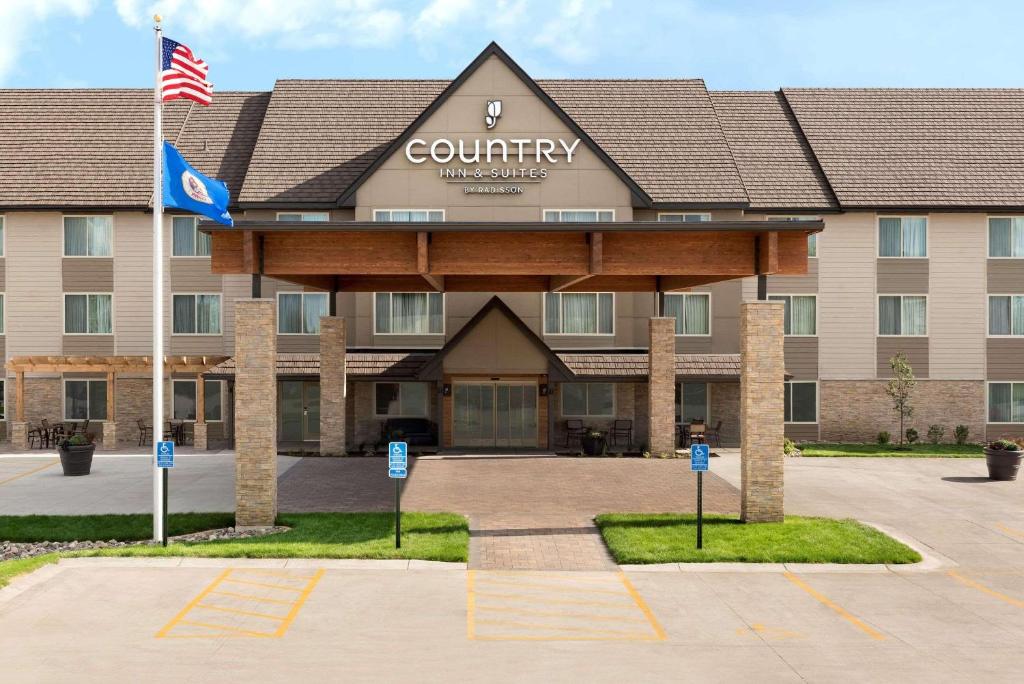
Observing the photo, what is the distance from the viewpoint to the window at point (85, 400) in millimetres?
33562

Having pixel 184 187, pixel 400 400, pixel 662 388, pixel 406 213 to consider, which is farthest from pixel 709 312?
pixel 184 187

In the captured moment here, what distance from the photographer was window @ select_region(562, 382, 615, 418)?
32.3 meters

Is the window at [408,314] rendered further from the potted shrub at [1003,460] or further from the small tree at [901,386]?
the potted shrub at [1003,460]

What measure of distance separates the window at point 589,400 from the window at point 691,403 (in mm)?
2752

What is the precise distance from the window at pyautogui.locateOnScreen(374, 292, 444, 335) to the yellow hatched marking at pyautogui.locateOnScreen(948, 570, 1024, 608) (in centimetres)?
2077

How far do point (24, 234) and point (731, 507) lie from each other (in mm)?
28828

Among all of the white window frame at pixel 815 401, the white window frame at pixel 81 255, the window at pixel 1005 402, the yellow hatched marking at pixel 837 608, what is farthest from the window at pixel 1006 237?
the white window frame at pixel 81 255

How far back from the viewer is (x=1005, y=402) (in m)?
34.1

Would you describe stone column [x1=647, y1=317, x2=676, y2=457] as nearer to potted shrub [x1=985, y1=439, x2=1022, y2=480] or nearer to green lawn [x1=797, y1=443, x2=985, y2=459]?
green lawn [x1=797, y1=443, x2=985, y2=459]

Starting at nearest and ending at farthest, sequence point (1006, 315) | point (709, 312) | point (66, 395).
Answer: point (709, 312) < point (66, 395) < point (1006, 315)

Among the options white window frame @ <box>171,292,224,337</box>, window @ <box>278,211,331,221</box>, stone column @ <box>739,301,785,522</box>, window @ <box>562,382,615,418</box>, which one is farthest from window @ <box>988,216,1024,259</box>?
white window frame @ <box>171,292,224,337</box>

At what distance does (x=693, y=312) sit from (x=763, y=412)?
15.5m

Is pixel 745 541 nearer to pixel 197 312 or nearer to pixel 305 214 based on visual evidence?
pixel 305 214

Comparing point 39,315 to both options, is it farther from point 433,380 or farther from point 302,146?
point 433,380
